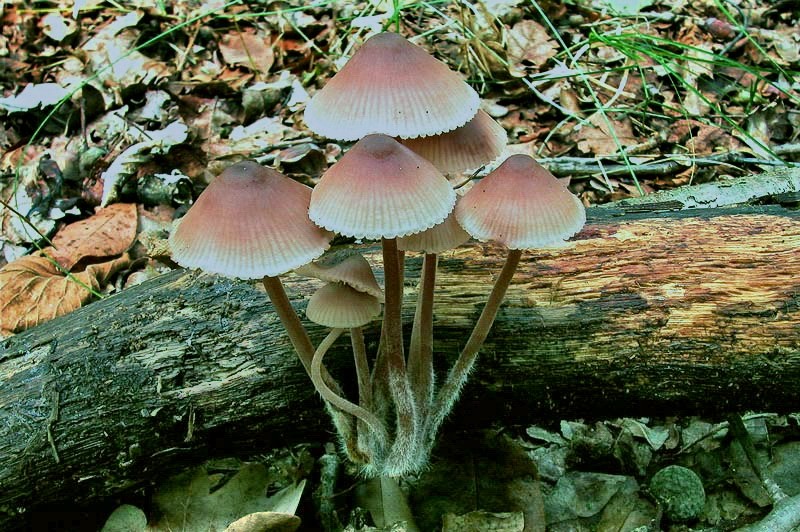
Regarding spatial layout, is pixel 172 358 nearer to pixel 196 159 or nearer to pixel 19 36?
pixel 196 159

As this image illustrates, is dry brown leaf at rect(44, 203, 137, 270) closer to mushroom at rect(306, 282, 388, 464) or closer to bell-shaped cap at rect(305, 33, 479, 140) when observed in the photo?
mushroom at rect(306, 282, 388, 464)

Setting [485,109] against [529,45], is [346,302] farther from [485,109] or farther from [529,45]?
[529,45]

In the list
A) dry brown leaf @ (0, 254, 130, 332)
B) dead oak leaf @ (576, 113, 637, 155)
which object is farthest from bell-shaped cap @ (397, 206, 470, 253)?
dead oak leaf @ (576, 113, 637, 155)

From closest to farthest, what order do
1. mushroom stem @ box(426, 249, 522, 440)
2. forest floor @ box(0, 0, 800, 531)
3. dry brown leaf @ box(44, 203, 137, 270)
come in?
1. mushroom stem @ box(426, 249, 522, 440)
2. forest floor @ box(0, 0, 800, 531)
3. dry brown leaf @ box(44, 203, 137, 270)

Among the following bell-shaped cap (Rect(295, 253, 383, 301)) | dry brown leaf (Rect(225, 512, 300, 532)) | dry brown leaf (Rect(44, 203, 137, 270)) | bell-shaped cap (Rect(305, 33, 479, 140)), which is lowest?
dry brown leaf (Rect(225, 512, 300, 532))

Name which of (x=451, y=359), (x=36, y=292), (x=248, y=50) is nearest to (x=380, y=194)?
(x=451, y=359)

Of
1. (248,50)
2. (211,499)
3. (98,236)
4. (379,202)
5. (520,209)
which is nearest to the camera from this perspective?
(379,202)

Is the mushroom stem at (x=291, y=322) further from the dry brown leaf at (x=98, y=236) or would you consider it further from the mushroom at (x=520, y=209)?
the dry brown leaf at (x=98, y=236)
